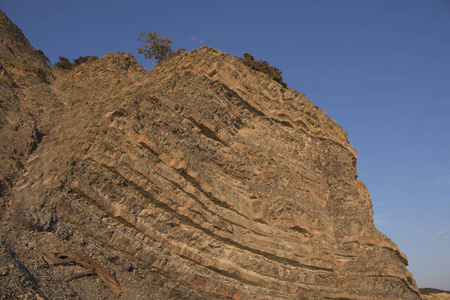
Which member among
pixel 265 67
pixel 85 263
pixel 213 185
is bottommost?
pixel 85 263

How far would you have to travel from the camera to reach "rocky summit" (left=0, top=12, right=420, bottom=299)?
35.5 feet

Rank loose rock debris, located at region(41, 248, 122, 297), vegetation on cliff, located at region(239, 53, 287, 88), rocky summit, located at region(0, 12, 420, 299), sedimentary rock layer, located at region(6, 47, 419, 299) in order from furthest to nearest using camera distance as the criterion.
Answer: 1. vegetation on cliff, located at region(239, 53, 287, 88)
2. sedimentary rock layer, located at region(6, 47, 419, 299)
3. rocky summit, located at region(0, 12, 420, 299)
4. loose rock debris, located at region(41, 248, 122, 297)

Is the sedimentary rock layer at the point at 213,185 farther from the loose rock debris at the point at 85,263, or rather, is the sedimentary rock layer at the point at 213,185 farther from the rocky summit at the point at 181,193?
the loose rock debris at the point at 85,263

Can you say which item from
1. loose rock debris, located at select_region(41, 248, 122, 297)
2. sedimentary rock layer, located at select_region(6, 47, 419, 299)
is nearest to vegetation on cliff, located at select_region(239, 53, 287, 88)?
sedimentary rock layer, located at select_region(6, 47, 419, 299)

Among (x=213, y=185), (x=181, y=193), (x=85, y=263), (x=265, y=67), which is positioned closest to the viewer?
(x=85, y=263)

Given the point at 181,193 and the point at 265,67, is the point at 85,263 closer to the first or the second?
the point at 181,193

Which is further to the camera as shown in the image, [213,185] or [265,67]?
[265,67]

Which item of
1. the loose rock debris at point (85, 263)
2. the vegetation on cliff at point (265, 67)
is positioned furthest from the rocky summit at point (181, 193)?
the vegetation on cliff at point (265, 67)

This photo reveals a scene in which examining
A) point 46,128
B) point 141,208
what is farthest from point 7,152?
point 141,208

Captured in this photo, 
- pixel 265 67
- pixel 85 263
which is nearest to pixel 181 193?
pixel 85 263

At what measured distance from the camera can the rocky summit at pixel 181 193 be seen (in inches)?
426

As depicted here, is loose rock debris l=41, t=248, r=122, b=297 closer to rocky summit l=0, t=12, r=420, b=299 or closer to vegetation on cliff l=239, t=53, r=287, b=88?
rocky summit l=0, t=12, r=420, b=299

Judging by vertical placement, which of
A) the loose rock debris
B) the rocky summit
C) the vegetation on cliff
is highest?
the vegetation on cliff

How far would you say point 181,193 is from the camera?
13.5 m
